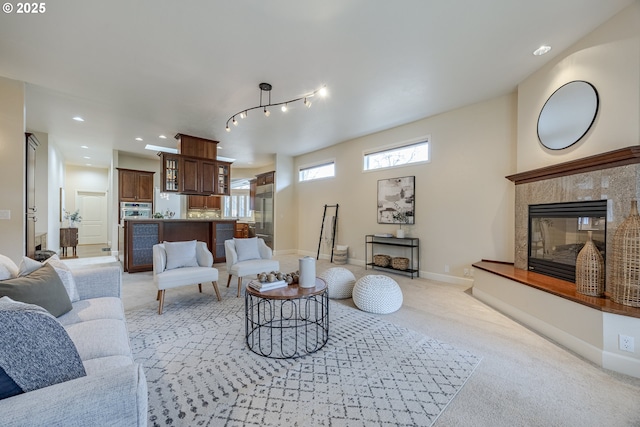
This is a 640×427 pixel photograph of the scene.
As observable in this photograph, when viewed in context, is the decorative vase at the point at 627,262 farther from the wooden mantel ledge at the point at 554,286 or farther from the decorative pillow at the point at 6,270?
the decorative pillow at the point at 6,270

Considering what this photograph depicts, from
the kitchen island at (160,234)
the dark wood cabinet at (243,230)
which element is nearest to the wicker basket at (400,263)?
the kitchen island at (160,234)

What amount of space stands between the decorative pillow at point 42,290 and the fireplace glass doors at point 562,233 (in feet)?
14.3

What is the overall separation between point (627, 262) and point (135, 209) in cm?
912

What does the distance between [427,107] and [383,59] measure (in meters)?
1.65

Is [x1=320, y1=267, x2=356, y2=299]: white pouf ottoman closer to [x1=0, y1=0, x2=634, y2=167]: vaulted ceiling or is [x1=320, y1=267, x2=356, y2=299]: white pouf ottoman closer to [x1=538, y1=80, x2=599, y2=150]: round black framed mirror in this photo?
[x1=0, y1=0, x2=634, y2=167]: vaulted ceiling

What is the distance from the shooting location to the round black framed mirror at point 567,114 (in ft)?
8.68

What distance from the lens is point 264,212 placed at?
8.02 meters

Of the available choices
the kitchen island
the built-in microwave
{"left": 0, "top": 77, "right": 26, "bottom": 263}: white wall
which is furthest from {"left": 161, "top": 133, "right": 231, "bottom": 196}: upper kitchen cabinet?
the built-in microwave

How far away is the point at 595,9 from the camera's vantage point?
7.61 feet

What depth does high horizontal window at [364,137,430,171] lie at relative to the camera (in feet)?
15.8

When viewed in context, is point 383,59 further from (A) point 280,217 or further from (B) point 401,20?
(A) point 280,217

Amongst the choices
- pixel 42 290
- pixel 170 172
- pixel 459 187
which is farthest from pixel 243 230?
pixel 42 290

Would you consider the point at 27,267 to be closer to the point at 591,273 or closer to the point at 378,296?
the point at 378,296

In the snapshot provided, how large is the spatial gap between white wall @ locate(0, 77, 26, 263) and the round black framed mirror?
6.61m
